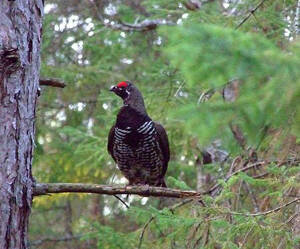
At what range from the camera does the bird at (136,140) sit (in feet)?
23.3

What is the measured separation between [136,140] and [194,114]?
165 inches

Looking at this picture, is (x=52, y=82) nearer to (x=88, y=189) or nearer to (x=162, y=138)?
(x=88, y=189)

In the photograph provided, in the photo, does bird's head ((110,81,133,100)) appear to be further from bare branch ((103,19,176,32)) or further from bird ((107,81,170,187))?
bare branch ((103,19,176,32))

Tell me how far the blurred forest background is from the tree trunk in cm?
91

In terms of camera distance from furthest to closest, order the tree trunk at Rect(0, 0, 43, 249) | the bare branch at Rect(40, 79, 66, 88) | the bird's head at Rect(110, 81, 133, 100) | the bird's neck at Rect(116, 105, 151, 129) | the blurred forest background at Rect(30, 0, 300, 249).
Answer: the bird's head at Rect(110, 81, 133, 100)
the bird's neck at Rect(116, 105, 151, 129)
the bare branch at Rect(40, 79, 66, 88)
the tree trunk at Rect(0, 0, 43, 249)
the blurred forest background at Rect(30, 0, 300, 249)

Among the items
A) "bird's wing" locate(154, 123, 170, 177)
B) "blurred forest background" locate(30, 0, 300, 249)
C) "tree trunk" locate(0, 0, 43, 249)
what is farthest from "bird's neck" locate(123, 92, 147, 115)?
"tree trunk" locate(0, 0, 43, 249)

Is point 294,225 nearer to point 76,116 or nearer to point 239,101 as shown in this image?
point 239,101

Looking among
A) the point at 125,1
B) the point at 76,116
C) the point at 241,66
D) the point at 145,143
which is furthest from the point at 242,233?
the point at 125,1

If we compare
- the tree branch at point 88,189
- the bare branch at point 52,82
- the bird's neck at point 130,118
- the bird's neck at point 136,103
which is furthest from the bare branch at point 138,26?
the tree branch at point 88,189

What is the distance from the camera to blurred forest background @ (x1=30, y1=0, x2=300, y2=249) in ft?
9.66

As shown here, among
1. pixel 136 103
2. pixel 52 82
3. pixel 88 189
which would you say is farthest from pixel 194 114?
pixel 136 103

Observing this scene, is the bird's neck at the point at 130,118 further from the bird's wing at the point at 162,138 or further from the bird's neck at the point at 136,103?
the bird's wing at the point at 162,138

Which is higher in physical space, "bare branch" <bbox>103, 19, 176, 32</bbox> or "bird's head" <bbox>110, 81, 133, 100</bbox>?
"bird's head" <bbox>110, 81, 133, 100</bbox>

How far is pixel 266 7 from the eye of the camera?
7457mm
